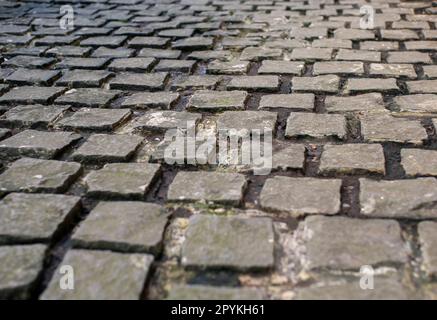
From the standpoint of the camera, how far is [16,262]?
1.51 metres

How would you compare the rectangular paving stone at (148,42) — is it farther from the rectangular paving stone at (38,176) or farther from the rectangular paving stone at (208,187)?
the rectangular paving stone at (208,187)

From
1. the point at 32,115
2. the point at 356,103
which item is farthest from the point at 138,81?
the point at 356,103

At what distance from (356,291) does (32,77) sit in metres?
2.74

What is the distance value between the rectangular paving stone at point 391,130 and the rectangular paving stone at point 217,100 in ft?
2.38

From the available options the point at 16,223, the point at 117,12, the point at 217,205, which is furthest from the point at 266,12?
the point at 16,223

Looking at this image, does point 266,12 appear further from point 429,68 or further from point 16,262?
point 16,262

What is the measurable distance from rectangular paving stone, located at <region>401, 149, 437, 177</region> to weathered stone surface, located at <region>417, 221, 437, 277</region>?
1.24 feet

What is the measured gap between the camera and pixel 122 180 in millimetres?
1971

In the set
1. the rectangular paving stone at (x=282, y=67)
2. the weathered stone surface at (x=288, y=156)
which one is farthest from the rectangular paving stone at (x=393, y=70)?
the weathered stone surface at (x=288, y=156)

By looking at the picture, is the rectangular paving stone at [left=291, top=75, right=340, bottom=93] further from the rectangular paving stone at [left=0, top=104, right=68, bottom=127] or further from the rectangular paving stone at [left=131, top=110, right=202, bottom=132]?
the rectangular paving stone at [left=0, top=104, right=68, bottom=127]

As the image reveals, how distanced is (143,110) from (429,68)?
1986 millimetres

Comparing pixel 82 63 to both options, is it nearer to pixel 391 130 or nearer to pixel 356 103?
pixel 356 103

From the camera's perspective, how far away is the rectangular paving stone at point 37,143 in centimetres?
225

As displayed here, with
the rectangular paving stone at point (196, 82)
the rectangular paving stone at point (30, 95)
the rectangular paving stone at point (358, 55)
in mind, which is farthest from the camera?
the rectangular paving stone at point (358, 55)
